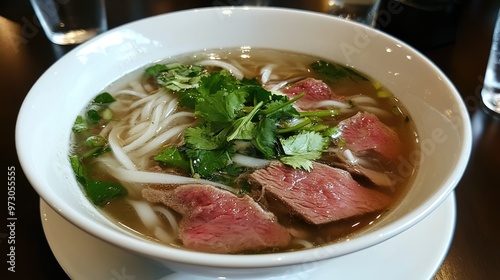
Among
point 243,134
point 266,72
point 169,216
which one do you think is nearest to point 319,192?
point 243,134

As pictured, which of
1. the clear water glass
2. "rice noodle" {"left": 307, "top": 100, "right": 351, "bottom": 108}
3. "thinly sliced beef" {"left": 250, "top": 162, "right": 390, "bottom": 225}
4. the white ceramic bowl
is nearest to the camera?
the white ceramic bowl

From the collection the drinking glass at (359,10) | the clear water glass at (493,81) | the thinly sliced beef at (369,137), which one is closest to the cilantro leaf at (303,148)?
the thinly sliced beef at (369,137)

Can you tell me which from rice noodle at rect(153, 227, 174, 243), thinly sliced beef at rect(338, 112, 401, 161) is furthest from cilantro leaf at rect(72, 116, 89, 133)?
thinly sliced beef at rect(338, 112, 401, 161)

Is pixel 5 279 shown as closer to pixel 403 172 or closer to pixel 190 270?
pixel 190 270

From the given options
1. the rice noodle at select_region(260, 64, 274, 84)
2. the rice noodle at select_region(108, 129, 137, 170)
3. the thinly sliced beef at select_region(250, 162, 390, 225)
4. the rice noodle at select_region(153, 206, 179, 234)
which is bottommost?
the rice noodle at select_region(108, 129, 137, 170)

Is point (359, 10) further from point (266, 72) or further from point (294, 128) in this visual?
point (294, 128)

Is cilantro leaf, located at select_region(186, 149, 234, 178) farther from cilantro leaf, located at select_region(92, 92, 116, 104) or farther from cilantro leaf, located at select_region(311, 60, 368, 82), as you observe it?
cilantro leaf, located at select_region(311, 60, 368, 82)
